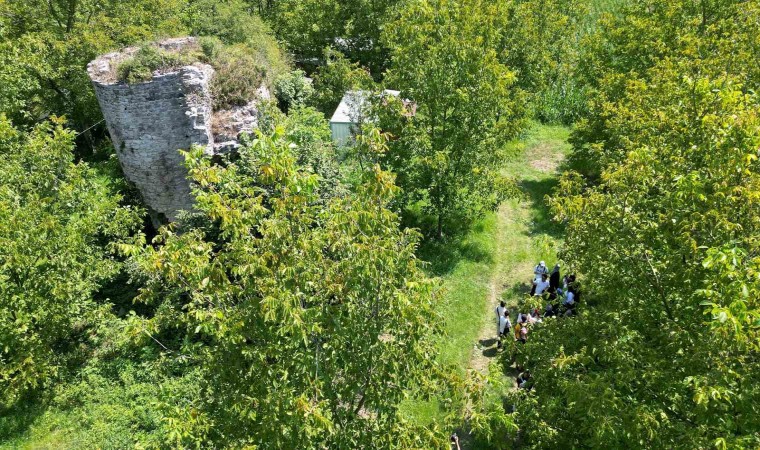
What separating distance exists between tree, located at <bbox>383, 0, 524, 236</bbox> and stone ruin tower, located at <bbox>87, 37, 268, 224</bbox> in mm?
5243

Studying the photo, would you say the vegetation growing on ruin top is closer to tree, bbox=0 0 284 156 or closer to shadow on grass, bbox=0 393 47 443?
tree, bbox=0 0 284 156

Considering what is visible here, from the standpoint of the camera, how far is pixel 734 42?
15234 millimetres

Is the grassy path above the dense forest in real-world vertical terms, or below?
below

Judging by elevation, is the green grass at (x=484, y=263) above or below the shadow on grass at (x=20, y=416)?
above

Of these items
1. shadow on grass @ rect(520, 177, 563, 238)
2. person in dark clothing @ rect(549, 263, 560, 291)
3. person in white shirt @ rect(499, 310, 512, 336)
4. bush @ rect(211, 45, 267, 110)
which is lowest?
shadow on grass @ rect(520, 177, 563, 238)

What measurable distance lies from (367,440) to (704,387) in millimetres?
4035

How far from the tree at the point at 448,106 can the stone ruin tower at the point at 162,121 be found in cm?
524

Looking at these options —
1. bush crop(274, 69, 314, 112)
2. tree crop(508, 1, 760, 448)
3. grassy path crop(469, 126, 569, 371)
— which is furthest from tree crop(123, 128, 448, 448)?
bush crop(274, 69, 314, 112)

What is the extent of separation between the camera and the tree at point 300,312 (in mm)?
6191

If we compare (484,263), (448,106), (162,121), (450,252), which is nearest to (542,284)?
(484,263)

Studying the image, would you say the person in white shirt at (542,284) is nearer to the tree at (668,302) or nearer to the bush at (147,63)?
the tree at (668,302)

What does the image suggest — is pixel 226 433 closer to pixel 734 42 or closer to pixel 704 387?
pixel 704 387

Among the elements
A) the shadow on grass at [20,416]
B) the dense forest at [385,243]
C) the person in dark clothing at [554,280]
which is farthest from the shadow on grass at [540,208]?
the shadow on grass at [20,416]

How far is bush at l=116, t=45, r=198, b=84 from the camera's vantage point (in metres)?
16.0
